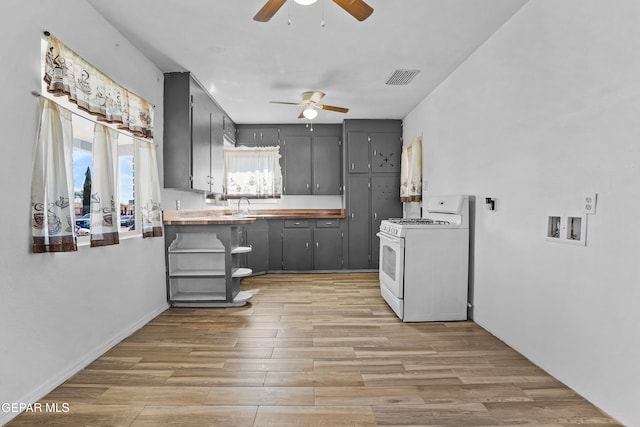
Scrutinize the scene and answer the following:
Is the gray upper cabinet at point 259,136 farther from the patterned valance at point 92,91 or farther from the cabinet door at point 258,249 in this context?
the patterned valance at point 92,91

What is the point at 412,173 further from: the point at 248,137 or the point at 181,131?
the point at 181,131

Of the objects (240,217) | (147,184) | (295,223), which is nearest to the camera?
(147,184)

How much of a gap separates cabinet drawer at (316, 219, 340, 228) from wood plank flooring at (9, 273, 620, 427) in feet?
8.16

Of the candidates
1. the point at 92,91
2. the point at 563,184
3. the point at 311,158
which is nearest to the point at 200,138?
the point at 92,91

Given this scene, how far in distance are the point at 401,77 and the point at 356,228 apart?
257cm

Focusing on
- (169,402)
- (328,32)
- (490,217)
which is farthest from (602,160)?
(169,402)

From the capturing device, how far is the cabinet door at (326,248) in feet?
18.6

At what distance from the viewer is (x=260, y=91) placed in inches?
168

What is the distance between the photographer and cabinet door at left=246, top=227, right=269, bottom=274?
17.5 ft

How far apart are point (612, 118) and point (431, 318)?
212cm

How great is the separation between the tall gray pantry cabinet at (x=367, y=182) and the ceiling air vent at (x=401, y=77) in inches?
66.7

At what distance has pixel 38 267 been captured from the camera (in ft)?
6.47

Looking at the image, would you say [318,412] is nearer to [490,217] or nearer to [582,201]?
[582,201]

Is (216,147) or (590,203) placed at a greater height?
(216,147)
